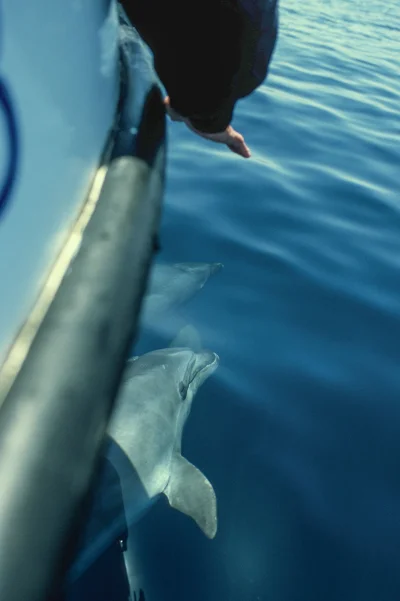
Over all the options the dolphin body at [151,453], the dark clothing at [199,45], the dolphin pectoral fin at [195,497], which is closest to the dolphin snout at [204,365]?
the dolphin body at [151,453]

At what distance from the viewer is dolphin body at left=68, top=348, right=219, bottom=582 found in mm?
2416

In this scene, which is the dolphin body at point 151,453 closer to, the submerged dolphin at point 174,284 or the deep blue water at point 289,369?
the deep blue water at point 289,369

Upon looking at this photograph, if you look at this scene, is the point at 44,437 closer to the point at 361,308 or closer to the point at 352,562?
the point at 352,562

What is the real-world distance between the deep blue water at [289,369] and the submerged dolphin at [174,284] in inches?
4.0

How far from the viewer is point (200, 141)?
6.77 m

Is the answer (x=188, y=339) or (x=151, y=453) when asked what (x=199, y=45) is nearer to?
(x=151, y=453)

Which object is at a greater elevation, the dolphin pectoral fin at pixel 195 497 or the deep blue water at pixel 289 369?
the dolphin pectoral fin at pixel 195 497

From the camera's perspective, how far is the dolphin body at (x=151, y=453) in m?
2.42

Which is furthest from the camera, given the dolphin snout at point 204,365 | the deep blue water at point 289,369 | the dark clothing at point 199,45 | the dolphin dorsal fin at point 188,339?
the dolphin dorsal fin at point 188,339

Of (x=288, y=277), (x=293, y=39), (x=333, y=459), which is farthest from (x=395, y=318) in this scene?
(x=293, y=39)

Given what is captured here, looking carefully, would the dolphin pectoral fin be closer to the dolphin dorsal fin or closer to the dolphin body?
the dolphin body

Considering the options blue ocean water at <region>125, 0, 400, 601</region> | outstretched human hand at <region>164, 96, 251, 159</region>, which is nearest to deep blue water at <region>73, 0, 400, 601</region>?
blue ocean water at <region>125, 0, 400, 601</region>

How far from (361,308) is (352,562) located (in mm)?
1927

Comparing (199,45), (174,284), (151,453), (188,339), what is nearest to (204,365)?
(188,339)
